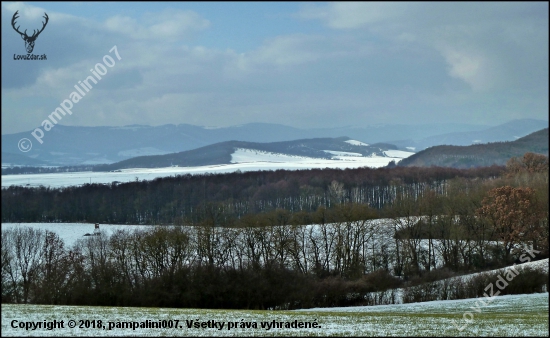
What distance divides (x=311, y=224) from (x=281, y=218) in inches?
169

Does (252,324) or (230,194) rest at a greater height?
(230,194)

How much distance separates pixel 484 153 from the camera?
11325cm

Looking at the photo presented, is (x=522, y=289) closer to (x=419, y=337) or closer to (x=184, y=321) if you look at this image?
(x=419, y=337)

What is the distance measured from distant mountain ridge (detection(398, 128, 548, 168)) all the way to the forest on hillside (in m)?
14.3

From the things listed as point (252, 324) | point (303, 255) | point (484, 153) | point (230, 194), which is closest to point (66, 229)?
point (303, 255)

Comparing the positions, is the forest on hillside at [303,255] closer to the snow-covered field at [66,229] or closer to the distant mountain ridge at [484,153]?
the snow-covered field at [66,229]

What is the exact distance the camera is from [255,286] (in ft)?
143

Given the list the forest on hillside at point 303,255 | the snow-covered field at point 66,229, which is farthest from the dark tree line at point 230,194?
the forest on hillside at point 303,255

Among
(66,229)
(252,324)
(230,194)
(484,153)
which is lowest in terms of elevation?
(252,324)

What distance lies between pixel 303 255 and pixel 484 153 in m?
71.2

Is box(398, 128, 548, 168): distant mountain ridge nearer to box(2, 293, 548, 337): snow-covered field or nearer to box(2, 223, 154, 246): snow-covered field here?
box(2, 293, 548, 337): snow-covered field

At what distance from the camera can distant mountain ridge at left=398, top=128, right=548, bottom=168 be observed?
86875 mm

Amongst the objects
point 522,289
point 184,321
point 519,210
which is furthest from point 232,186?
point 184,321

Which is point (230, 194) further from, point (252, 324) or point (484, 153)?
point (252, 324)
